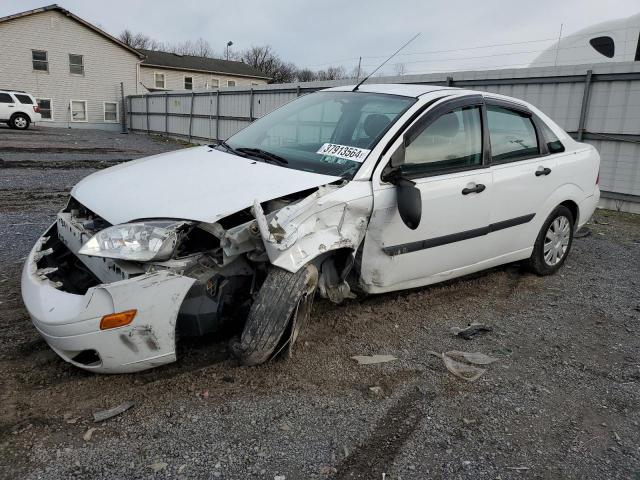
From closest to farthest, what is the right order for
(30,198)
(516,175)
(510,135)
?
1. (516,175)
2. (510,135)
3. (30,198)

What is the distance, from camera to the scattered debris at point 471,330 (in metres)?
3.55

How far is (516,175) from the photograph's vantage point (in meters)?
4.06

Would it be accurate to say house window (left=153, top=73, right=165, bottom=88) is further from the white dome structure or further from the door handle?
the door handle

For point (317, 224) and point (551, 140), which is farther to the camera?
point (551, 140)

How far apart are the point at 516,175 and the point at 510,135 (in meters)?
0.37

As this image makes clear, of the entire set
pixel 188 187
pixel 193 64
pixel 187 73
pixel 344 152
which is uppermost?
pixel 193 64

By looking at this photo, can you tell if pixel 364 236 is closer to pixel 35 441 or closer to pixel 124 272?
pixel 124 272

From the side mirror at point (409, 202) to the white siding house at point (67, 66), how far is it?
32.0 m

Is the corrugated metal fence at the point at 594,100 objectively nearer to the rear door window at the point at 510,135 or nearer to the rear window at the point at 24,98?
the rear door window at the point at 510,135

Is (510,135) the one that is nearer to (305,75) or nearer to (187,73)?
(187,73)

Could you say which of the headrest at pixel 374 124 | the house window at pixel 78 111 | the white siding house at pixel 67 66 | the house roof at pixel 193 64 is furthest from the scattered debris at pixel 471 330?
the house roof at pixel 193 64

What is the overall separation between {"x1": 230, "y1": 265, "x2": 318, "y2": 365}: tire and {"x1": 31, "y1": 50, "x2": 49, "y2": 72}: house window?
107 ft

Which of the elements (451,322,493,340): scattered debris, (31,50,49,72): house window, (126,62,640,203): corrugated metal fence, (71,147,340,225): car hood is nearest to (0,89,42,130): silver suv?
(31,50,49,72): house window

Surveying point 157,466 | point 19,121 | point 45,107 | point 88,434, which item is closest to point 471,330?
point 157,466
